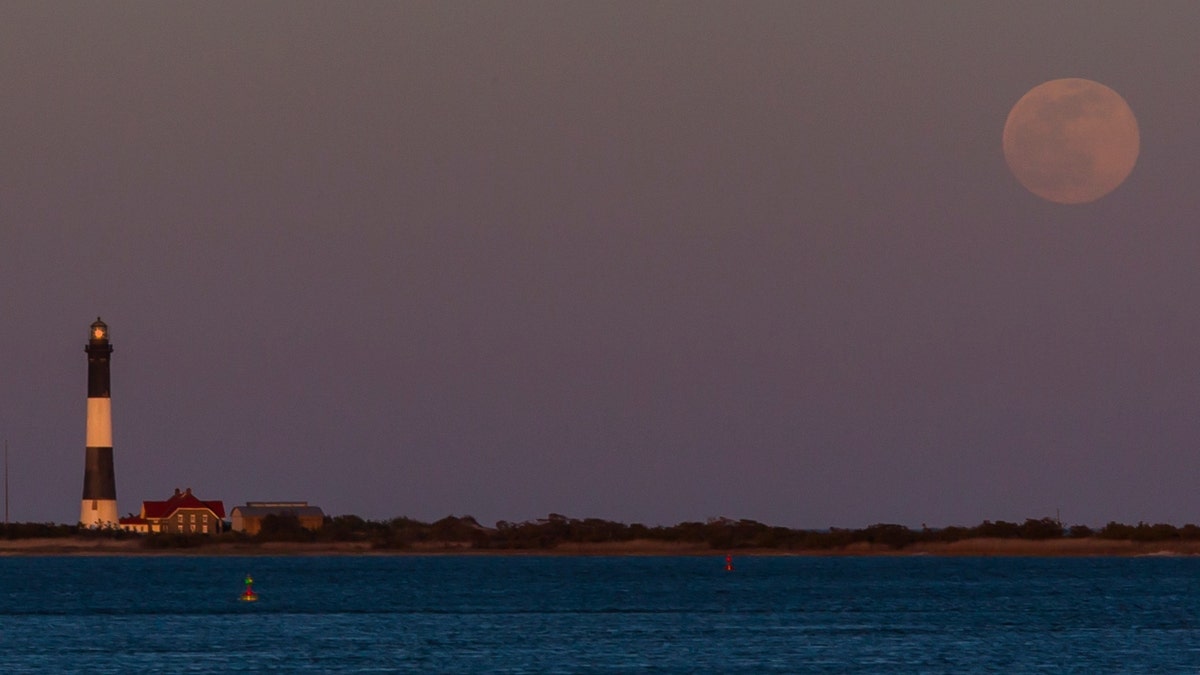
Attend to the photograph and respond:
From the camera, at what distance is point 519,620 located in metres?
85.1

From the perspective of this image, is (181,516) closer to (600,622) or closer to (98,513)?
(98,513)

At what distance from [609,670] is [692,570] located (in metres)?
87.4

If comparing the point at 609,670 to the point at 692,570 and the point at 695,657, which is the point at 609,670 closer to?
the point at 695,657

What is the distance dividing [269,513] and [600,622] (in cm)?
9782

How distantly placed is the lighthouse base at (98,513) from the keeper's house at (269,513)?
25.9 metres

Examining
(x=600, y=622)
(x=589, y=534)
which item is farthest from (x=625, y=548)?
(x=600, y=622)

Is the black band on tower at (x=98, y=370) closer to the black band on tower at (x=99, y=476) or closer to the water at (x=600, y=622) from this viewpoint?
the black band on tower at (x=99, y=476)

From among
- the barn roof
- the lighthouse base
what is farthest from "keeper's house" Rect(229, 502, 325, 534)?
the lighthouse base

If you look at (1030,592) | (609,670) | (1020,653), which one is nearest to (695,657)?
(609,670)

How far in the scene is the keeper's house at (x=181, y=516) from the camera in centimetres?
16950

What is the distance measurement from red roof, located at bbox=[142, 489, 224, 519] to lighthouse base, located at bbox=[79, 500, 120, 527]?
21.3 m

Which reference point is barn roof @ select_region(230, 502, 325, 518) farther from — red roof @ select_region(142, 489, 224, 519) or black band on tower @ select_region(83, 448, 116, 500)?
black band on tower @ select_region(83, 448, 116, 500)

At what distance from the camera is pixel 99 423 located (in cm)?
13662

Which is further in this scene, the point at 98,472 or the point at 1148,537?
the point at 1148,537
